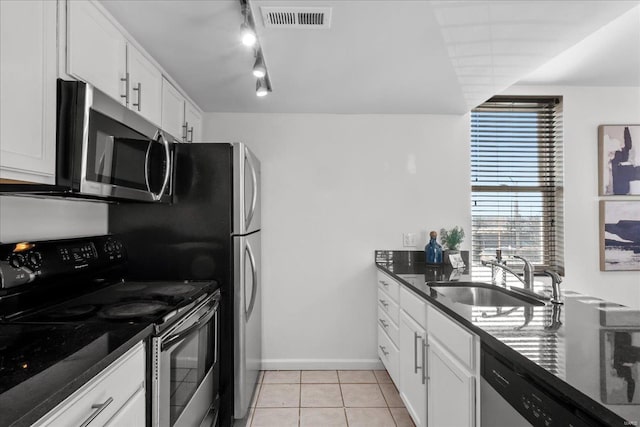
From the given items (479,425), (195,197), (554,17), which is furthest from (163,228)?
(554,17)

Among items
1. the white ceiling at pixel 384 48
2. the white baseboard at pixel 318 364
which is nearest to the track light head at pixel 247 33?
the white ceiling at pixel 384 48

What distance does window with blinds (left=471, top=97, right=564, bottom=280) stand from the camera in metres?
3.40

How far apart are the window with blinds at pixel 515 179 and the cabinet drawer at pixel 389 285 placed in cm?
92

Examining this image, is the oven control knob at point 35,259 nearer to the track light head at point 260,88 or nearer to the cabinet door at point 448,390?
the track light head at point 260,88

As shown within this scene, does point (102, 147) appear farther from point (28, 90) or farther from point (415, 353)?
point (415, 353)

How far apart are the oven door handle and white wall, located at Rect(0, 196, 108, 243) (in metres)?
0.79

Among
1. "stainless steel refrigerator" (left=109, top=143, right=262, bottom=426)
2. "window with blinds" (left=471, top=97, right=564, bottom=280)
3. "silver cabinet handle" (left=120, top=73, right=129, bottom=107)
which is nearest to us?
"silver cabinet handle" (left=120, top=73, right=129, bottom=107)

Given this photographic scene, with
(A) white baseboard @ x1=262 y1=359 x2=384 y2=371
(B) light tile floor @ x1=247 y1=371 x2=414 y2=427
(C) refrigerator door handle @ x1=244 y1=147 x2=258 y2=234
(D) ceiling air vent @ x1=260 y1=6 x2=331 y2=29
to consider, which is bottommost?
(B) light tile floor @ x1=247 y1=371 x2=414 y2=427

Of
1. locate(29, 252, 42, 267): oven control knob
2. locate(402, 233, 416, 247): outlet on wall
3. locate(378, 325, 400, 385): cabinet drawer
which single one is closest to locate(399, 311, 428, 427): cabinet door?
locate(378, 325, 400, 385): cabinet drawer

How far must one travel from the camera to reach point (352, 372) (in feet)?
10.6

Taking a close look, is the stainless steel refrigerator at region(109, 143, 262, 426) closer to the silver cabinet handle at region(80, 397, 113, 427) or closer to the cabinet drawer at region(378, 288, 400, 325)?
the cabinet drawer at region(378, 288, 400, 325)

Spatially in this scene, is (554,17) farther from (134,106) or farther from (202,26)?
(134,106)

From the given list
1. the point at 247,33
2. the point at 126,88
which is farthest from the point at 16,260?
the point at 247,33

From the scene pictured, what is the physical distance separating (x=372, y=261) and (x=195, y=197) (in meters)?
1.62
